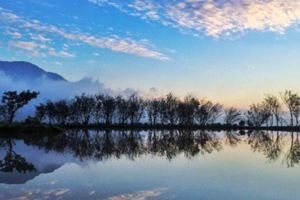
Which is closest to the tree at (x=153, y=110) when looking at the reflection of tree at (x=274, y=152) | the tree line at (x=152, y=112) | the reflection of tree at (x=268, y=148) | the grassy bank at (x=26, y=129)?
the tree line at (x=152, y=112)

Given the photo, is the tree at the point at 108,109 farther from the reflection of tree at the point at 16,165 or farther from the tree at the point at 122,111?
the reflection of tree at the point at 16,165

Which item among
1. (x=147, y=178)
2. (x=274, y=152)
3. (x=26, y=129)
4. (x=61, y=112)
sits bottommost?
(x=147, y=178)

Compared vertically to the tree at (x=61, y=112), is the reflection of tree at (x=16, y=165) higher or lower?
lower

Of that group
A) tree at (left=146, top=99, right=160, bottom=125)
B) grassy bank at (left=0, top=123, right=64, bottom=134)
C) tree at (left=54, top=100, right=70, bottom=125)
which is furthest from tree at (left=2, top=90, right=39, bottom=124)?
tree at (left=146, top=99, right=160, bottom=125)

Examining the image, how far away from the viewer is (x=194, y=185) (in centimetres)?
1135

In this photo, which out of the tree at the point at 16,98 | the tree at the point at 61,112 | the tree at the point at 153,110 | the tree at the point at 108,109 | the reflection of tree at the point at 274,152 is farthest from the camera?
the tree at the point at 153,110

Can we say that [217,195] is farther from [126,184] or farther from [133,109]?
[133,109]

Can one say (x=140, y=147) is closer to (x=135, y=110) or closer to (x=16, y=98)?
(x=16, y=98)

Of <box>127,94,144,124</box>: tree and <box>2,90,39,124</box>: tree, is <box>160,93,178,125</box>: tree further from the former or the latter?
<box>2,90,39,124</box>: tree

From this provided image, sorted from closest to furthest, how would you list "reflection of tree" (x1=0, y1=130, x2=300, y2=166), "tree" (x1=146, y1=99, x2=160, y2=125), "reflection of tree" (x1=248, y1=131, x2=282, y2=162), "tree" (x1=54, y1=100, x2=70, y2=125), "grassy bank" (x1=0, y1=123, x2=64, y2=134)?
"reflection of tree" (x1=0, y1=130, x2=300, y2=166)
"reflection of tree" (x1=248, y1=131, x2=282, y2=162)
"grassy bank" (x1=0, y1=123, x2=64, y2=134)
"tree" (x1=54, y1=100, x2=70, y2=125)
"tree" (x1=146, y1=99, x2=160, y2=125)

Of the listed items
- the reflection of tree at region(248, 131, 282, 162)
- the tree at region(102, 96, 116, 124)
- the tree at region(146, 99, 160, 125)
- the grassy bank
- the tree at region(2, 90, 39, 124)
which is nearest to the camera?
the reflection of tree at region(248, 131, 282, 162)

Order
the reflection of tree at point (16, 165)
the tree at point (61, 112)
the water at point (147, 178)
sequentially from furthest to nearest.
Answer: the tree at point (61, 112) < the reflection of tree at point (16, 165) < the water at point (147, 178)

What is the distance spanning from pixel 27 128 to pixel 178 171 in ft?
110

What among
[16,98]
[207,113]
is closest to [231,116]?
[207,113]
